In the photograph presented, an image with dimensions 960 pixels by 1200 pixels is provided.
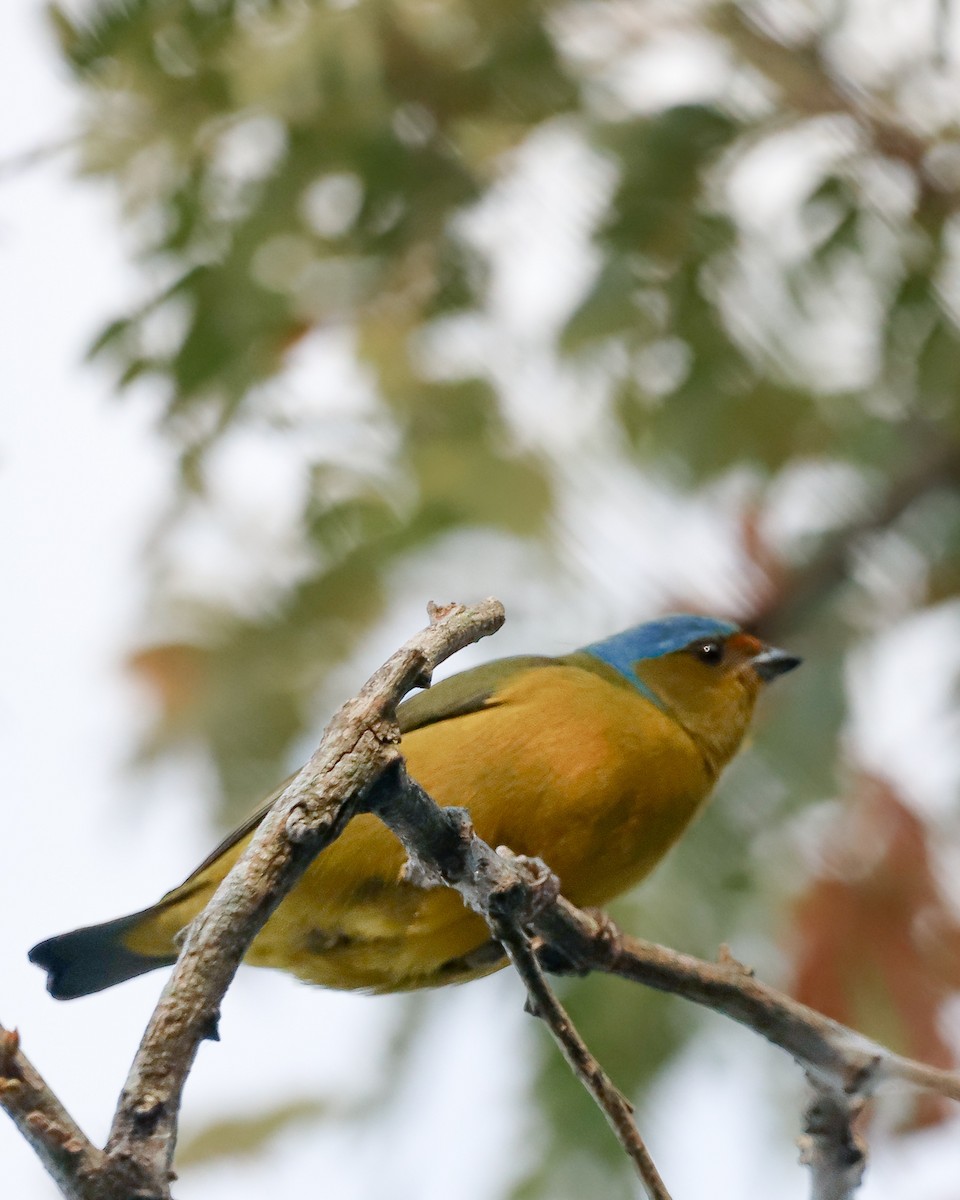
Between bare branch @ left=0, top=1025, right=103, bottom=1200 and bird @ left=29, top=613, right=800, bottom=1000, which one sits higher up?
bare branch @ left=0, top=1025, right=103, bottom=1200

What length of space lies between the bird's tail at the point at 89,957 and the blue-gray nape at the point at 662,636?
184 cm

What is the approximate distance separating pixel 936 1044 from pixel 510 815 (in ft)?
4.89

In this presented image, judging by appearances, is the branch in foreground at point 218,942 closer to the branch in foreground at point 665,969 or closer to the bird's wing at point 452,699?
the branch in foreground at point 665,969

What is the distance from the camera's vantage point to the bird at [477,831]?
367 centimetres

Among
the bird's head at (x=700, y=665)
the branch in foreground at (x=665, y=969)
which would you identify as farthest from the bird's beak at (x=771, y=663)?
the branch in foreground at (x=665, y=969)

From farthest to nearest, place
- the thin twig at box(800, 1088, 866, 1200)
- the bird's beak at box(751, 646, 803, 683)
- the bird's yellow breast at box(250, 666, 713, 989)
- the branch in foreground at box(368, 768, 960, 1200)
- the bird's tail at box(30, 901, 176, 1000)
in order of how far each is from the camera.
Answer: the bird's beak at box(751, 646, 803, 683), the bird's tail at box(30, 901, 176, 1000), the bird's yellow breast at box(250, 666, 713, 989), the thin twig at box(800, 1088, 866, 1200), the branch in foreground at box(368, 768, 960, 1200)

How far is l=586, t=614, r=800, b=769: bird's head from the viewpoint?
16.1 ft

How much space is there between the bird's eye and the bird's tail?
2.07m

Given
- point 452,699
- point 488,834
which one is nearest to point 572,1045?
point 488,834

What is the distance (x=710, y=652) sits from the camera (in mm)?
5238

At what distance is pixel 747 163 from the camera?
4.70 m

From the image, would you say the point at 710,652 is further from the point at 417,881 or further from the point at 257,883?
the point at 257,883

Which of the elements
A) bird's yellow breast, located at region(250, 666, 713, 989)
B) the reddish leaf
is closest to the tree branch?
bird's yellow breast, located at region(250, 666, 713, 989)

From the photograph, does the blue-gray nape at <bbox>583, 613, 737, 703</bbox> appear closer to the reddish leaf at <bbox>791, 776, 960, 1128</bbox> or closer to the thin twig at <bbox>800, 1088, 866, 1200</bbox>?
the reddish leaf at <bbox>791, 776, 960, 1128</bbox>
